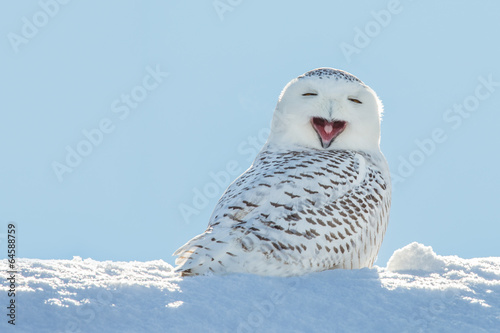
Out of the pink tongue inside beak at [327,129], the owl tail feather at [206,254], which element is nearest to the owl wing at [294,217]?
the owl tail feather at [206,254]

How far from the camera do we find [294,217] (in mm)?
3699

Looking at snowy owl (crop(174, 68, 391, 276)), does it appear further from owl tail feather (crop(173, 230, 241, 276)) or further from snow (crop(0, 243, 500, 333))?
snow (crop(0, 243, 500, 333))

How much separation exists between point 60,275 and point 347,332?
1.55 metres

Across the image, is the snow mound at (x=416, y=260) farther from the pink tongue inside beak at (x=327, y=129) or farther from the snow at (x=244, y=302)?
the pink tongue inside beak at (x=327, y=129)

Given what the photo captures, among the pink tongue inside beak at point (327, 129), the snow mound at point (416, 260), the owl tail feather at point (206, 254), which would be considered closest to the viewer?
the owl tail feather at point (206, 254)

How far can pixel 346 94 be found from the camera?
4508mm

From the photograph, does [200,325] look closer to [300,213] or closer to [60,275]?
[60,275]

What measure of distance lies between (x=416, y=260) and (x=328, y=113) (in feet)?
4.03

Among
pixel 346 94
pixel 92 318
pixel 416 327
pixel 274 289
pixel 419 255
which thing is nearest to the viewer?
pixel 92 318

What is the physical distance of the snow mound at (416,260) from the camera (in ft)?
13.2

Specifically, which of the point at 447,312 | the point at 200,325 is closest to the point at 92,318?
the point at 200,325

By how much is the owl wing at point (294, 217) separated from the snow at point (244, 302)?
0.17 metres

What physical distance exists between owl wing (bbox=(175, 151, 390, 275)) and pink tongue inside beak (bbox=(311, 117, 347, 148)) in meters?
0.11

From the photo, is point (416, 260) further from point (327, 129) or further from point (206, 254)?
point (206, 254)
